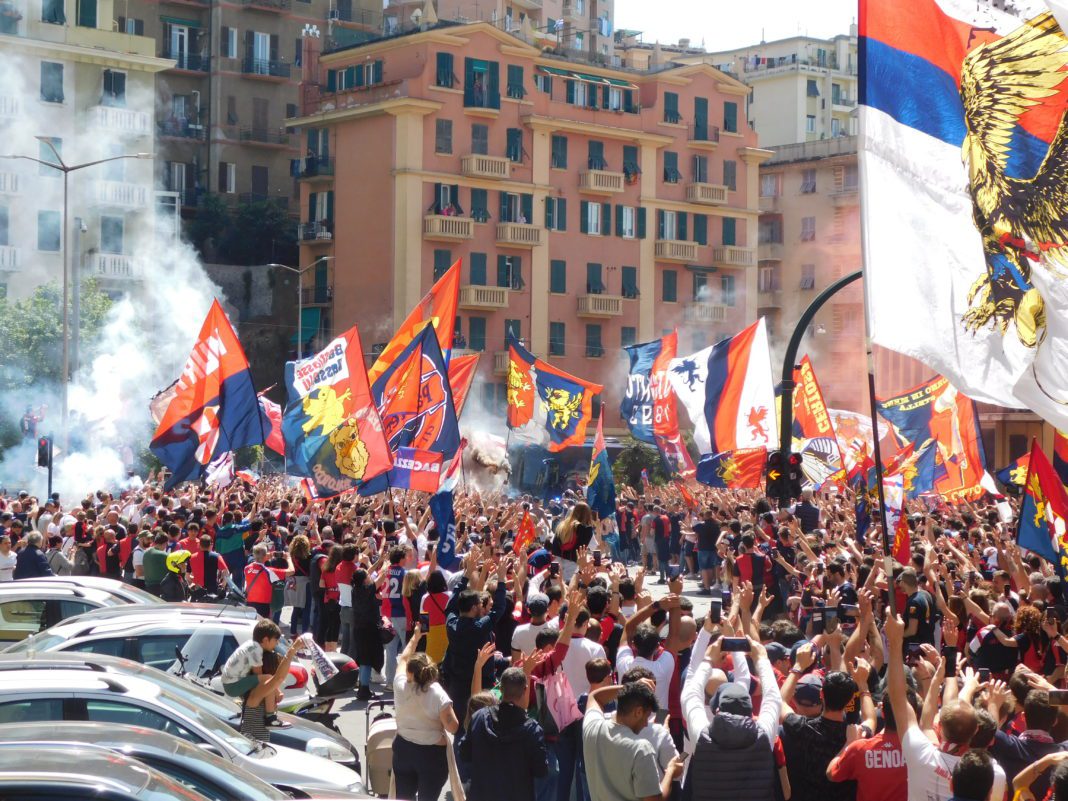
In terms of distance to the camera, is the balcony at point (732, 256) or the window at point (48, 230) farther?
the balcony at point (732, 256)

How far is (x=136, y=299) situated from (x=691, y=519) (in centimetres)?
3211

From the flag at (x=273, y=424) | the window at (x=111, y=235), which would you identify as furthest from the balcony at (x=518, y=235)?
the flag at (x=273, y=424)

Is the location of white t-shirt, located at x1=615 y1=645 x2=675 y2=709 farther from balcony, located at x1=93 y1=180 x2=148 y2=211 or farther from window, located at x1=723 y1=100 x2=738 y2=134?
window, located at x1=723 y1=100 x2=738 y2=134

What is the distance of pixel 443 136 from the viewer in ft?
190

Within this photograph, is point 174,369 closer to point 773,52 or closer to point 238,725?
point 238,725

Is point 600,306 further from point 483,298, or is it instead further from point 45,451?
point 45,451

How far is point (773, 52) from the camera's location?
99.2 metres

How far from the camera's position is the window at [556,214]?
6088 cm

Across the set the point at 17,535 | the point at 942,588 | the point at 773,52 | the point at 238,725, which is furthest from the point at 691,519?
the point at 773,52

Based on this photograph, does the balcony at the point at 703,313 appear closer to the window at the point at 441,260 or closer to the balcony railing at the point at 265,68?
the window at the point at 441,260

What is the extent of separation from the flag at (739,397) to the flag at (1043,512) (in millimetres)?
9443

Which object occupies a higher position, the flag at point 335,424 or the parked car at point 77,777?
the flag at point 335,424

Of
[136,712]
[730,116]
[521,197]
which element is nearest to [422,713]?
[136,712]

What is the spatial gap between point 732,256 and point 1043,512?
54.6 meters
